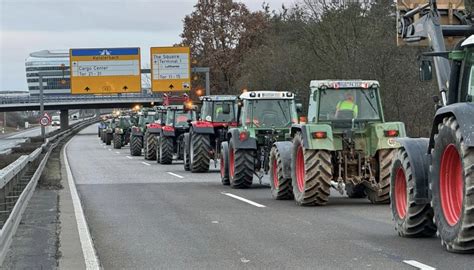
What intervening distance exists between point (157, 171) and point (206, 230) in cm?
1599

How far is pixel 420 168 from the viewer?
10.4 meters

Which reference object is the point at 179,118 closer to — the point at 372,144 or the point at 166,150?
the point at 166,150

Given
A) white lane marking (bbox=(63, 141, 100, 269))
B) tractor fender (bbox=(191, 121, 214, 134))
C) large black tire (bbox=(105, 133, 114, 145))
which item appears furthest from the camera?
large black tire (bbox=(105, 133, 114, 145))

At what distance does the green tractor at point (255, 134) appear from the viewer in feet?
64.4

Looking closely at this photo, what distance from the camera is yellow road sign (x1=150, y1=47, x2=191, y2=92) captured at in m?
53.4

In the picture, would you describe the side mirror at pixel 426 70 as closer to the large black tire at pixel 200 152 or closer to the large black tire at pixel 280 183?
the large black tire at pixel 280 183

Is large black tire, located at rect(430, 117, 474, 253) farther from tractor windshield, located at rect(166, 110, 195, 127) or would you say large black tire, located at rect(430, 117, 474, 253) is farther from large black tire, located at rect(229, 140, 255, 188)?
tractor windshield, located at rect(166, 110, 195, 127)

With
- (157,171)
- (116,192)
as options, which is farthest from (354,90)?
(157,171)

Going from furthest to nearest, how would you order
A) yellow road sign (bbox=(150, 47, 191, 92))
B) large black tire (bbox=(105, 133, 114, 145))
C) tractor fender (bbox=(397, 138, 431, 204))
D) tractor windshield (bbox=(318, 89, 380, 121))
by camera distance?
large black tire (bbox=(105, 133, 114, 145)), yellow road sign (bbox=(150, 47, 191, 92)), tractor windshield (bbox=(318, 89, 380, 121)), tractor fender (bbox=(397, 138, 431, 204))

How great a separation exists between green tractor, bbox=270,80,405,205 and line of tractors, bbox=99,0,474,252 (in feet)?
0.06

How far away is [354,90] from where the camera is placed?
16078mm

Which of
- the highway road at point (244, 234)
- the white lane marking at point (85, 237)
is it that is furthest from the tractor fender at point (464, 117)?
the white lane marking at point (85, 237)

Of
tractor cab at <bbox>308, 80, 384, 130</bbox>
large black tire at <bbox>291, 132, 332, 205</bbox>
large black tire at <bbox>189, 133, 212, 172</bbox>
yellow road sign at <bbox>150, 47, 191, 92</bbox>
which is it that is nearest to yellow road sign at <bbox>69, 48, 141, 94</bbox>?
yellow road sign at <bbox>150, 47, 191, 92</bbox>

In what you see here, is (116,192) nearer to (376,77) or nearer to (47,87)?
(376,77)
